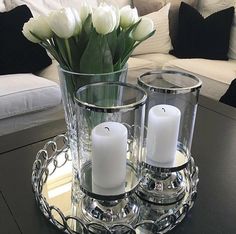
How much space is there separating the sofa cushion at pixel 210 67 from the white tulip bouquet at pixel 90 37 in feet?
4.49

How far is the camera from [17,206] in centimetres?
72

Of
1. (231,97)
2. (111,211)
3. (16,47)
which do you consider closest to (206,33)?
(231,97)

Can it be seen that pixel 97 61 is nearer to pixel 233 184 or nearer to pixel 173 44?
pixel 233 184

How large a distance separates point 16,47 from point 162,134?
134 centimetres

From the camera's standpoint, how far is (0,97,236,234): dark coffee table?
681 millimetres

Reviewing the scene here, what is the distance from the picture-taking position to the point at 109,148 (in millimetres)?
617

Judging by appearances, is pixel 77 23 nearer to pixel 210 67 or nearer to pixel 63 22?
pixel 63 22

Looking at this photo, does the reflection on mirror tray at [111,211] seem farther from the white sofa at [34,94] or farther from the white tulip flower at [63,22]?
the white sofa at [34,94]

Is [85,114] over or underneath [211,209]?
over

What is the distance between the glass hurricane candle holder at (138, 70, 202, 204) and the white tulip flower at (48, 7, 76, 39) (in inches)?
8.0

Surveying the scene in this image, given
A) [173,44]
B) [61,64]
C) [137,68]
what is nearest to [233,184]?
[61,64]

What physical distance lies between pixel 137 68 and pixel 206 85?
0.45m

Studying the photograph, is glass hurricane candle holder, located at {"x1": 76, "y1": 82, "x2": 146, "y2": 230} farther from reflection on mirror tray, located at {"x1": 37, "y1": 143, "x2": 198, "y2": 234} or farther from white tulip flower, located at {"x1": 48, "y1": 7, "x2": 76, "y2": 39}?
white tulip flower, located at {"x1": 48, "y1": 7, "x2": 76, "y2": 39}

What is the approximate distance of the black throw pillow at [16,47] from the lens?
5.89 feet
